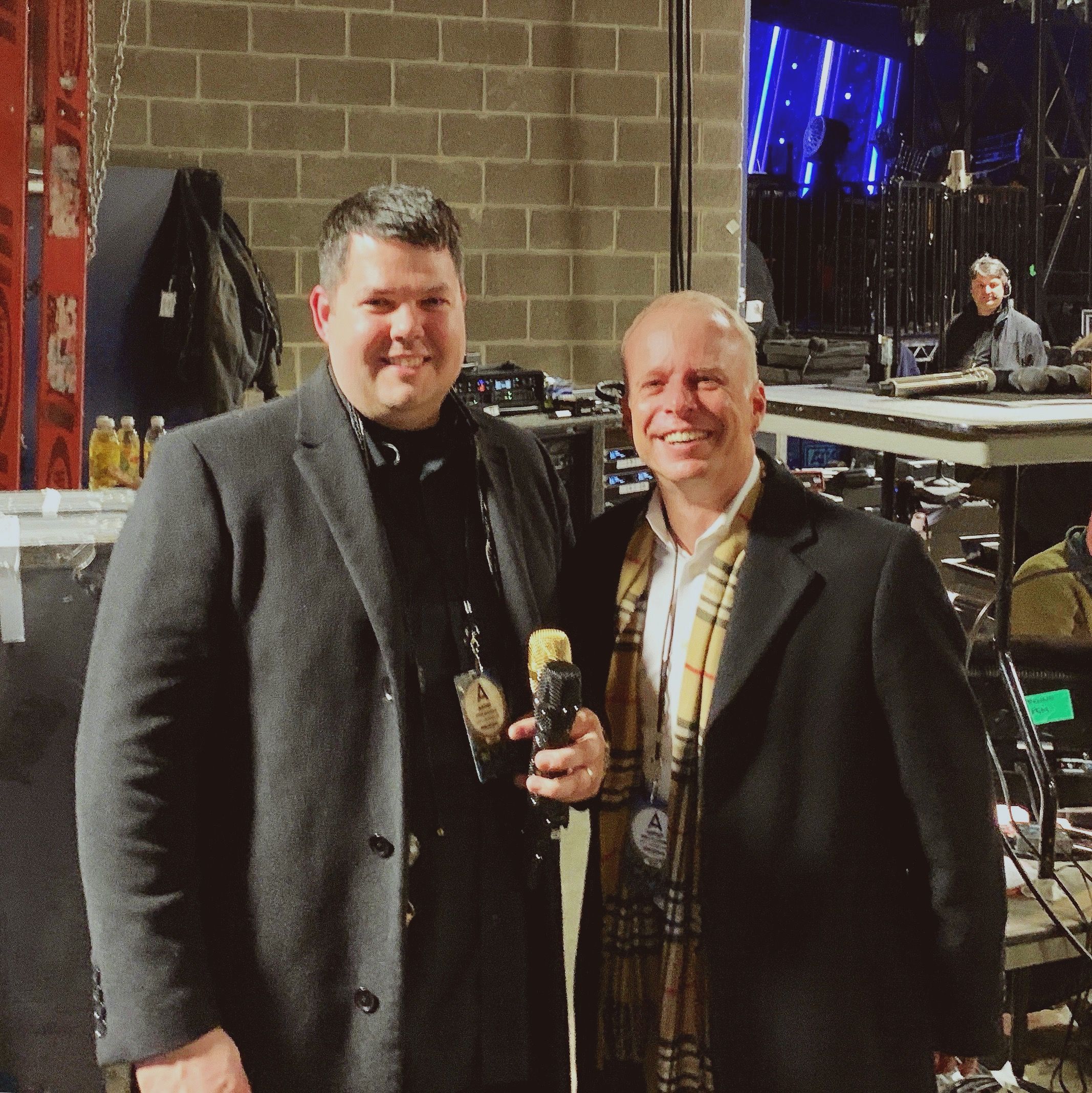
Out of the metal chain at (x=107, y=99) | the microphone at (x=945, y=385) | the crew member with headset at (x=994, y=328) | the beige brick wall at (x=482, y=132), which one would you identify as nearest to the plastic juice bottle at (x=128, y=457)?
the metal chain at (x=107, y=99)

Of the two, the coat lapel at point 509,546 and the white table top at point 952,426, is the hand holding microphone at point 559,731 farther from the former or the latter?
the white table top at point 952,426

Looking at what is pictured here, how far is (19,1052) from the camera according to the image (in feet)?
7.34

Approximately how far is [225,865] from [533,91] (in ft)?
15.1

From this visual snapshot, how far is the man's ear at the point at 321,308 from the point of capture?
1685mm

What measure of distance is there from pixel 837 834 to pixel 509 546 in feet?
1.72

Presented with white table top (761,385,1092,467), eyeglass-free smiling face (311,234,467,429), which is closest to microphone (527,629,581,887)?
eyeglass-free smiling face (311,234,467,429)

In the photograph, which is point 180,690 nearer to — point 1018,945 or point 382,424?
point 382,424

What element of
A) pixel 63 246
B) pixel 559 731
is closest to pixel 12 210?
pixel 63 246

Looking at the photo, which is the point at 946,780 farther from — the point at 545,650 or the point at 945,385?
the point at 945,385

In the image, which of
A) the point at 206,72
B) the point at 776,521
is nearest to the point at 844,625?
the point at 776,521

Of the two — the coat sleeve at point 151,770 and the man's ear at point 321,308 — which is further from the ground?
the man's ear at point 321,308

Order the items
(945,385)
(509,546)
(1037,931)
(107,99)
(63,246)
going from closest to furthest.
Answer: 1. (509,546)
2. (1037,931)
3. (945,385)
4. (63,246)
5. (107,99)

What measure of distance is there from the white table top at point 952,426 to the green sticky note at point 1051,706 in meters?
0.73

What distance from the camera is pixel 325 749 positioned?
1588mm
